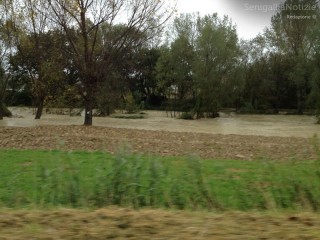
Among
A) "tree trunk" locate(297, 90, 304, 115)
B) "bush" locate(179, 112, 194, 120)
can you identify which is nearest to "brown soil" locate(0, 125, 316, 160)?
"bush" locate(179, 112, 194, 120)

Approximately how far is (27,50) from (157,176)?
115 ft

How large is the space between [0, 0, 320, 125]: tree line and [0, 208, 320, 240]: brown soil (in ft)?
80.4

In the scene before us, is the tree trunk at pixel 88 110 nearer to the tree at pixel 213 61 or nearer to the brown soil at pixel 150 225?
the tree at pixel 213 61

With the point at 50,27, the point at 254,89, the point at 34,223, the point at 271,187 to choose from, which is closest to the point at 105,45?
the point at 50,27

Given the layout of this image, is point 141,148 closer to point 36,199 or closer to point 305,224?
point 36,199

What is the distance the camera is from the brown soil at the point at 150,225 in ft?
15.3

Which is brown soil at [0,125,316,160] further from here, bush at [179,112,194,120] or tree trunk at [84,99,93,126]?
bush at [179,112,194,120]

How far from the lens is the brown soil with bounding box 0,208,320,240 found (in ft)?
15.3

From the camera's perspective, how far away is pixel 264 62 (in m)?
64.3

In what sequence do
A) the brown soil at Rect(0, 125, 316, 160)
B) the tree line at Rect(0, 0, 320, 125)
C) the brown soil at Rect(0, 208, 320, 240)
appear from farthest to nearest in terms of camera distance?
1. the tree line at Rect(0, 0, 320, 125)
2. the brown soil at Rect(0, 125, 316, 160)
3. the brown soil at Rect(0, 208, 320, 240)

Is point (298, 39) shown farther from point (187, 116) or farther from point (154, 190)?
point (154, 190)

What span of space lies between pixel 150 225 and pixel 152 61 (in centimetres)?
6129

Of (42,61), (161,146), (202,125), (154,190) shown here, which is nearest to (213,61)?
(202,125)

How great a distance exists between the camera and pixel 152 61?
6550cm
